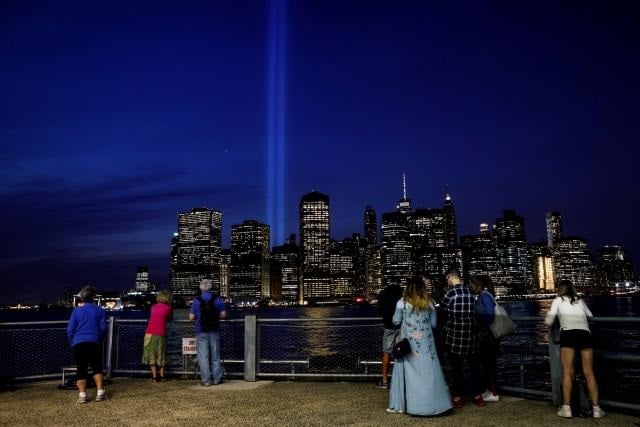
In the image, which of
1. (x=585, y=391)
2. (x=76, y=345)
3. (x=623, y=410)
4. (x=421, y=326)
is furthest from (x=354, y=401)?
(x=76, y=345)

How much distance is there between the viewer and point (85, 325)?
325 inches

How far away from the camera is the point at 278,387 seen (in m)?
9.38

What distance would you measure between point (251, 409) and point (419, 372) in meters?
2.52

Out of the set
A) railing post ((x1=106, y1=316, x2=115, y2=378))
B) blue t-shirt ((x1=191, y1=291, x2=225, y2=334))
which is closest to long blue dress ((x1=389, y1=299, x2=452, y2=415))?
blue t-shirt ((x1=191, y1=291, x2=225, y2=334))

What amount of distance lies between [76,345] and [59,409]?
0.95m

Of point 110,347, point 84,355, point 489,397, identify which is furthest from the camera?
point 110,347

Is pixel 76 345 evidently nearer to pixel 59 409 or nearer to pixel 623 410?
pixel 59 409

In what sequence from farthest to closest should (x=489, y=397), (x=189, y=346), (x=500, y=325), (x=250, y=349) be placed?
(x=189, y=346), (x=250, y=349), (x=489, y=397), (x=500, y=325)

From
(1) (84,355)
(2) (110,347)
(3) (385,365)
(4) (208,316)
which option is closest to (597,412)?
(3) (385,365)

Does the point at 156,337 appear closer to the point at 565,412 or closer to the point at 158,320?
the point at 158,320

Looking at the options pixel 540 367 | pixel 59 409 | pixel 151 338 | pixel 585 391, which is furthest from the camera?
pixel 540 367

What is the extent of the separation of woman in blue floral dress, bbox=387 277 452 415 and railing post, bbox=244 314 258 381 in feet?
12.3

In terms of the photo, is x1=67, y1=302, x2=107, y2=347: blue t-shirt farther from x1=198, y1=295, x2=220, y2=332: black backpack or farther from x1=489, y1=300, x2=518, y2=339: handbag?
x1=489, y1=300, x2=518, y2=339: handbag

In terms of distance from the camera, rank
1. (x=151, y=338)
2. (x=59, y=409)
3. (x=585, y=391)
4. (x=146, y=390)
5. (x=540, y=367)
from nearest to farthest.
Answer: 1. (x=585, y=391)
2. (x=59, y=409)
3. (x=146, y=390)
4. (x=151, y=338)
5. (x=540, y=367)
